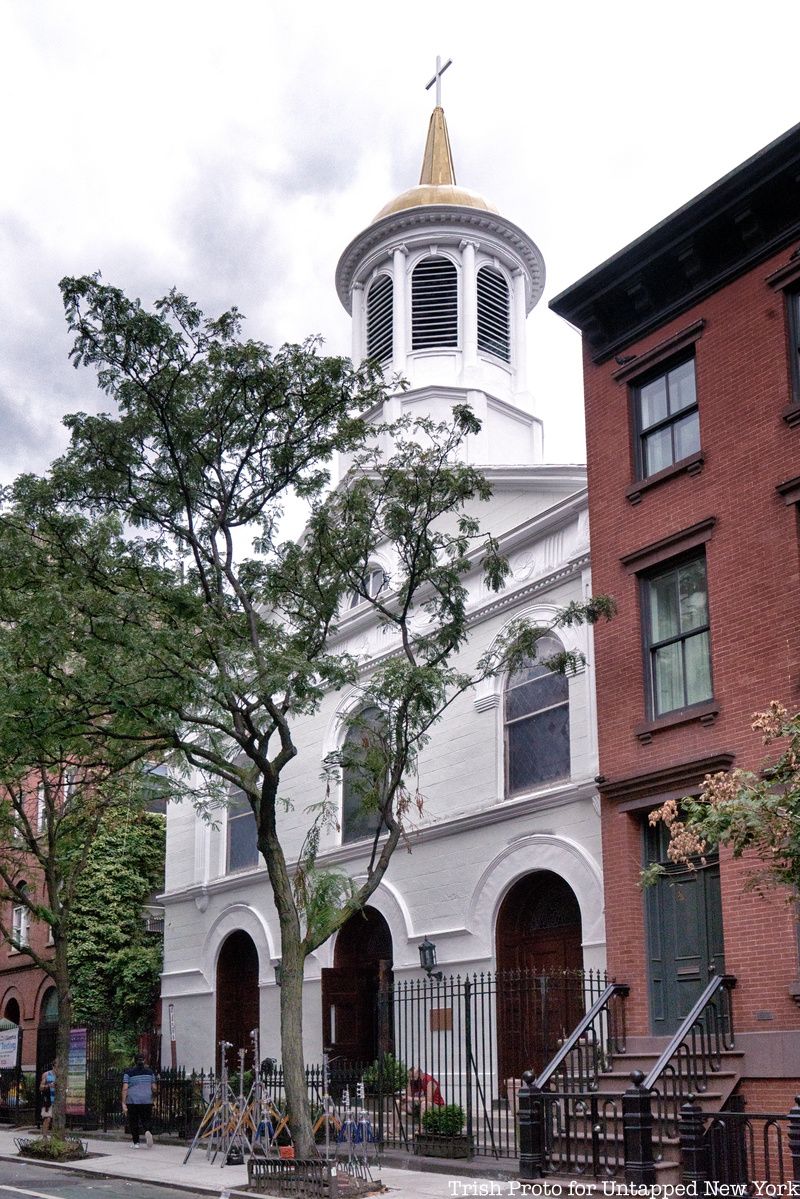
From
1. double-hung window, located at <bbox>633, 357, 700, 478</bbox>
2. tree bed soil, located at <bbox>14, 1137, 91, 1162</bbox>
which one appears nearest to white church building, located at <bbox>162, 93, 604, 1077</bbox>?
double-hung window, located at <bbox>633, 357, 700, 478</bbox>

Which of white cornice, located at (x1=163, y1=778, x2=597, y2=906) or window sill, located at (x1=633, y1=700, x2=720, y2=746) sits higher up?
window sill, located at (x1=633, y1=700, x2=720, y2=746)

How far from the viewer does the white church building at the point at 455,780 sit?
2114 centimetres

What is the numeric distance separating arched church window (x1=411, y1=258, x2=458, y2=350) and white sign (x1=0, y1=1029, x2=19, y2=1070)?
19126 millimetres

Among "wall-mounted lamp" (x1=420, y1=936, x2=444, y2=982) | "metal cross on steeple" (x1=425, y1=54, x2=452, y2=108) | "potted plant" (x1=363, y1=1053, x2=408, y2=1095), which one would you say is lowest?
"potted plant" (x1=363, y1=1053, x2=408, y2=1095)

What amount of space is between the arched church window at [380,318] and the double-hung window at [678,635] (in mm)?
13075

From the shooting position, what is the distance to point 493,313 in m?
30.2

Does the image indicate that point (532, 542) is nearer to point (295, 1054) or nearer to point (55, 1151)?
point (295, 1054)

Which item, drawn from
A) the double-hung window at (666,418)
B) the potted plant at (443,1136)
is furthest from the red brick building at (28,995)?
the double-hung window at (666,418)

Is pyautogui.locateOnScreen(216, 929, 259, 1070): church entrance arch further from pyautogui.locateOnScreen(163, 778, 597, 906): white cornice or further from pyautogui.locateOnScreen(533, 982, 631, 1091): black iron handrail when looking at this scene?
pyautogui.locateOnScreen(533, 982, 631, 1091): black iron handrail

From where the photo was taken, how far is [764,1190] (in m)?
12.5

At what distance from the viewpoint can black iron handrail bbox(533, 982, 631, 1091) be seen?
50.6 feet

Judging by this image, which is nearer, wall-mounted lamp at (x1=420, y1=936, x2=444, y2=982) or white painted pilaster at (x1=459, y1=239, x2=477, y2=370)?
Answer: wall-mounted lamp at (x1=420, y1=936, x2=444, y2=982)

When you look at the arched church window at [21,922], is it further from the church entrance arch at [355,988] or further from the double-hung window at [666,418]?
the double-hung window at [666,418]

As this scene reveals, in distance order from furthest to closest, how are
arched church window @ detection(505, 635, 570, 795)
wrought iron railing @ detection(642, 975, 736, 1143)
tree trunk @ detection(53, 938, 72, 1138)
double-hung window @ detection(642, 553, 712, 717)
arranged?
tree trunk @ detection(53, 938, 72, 1138)
arched church window @ detection(505, 635, 570, 795)
double-hung window @ detection(642, 553, 712, 717)
wrought iron railing @ detection(642, 975, 736, 1143)
